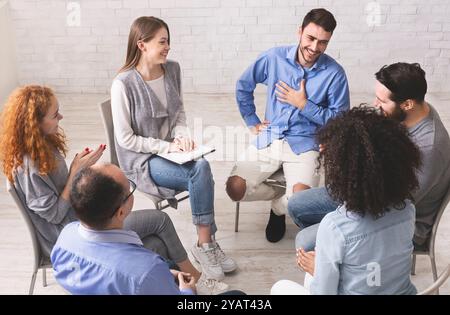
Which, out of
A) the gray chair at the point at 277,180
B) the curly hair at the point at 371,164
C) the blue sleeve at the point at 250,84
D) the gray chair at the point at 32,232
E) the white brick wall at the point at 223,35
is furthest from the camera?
the white brick wall at the point at 223,35

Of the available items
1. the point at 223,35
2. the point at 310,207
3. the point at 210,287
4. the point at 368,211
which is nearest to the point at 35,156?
the point at 210,287

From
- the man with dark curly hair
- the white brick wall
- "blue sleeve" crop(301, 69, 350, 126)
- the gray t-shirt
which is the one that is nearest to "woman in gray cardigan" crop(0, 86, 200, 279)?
the man with dark curly hair

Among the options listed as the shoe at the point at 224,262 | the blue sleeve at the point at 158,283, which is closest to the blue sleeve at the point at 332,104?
the shoe at the point at 224,262

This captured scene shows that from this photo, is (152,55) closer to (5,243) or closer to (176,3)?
(5,243)

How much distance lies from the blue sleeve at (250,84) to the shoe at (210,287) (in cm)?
93

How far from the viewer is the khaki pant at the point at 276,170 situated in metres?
3.28

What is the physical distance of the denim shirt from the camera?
204 cm

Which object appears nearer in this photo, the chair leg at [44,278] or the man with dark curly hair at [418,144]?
the man with dark curly hair at [418,144]

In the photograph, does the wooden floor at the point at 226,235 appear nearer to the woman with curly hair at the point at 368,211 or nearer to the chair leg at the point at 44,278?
the chair leg at the point at 44,278

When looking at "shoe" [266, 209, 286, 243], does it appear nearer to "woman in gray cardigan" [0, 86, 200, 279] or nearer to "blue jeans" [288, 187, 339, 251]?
"blue jeans" [288, 187, 339, 251]

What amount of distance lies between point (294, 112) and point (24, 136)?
55.9 inches

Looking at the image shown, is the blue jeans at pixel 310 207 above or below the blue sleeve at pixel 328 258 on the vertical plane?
below

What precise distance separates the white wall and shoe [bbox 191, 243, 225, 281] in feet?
8.60
